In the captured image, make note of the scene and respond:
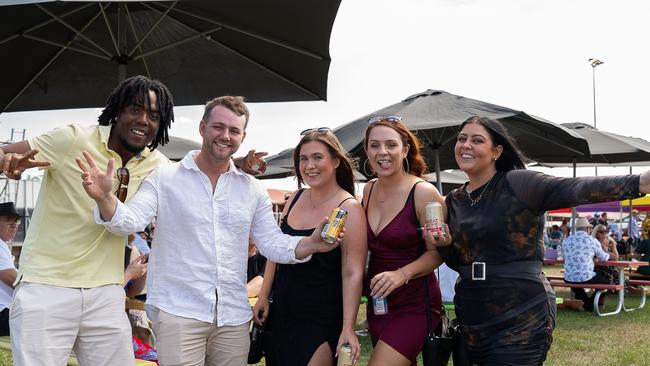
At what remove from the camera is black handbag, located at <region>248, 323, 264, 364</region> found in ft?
10.5

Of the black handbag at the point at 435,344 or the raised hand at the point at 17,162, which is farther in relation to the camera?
the black handbag at the point at 435,344

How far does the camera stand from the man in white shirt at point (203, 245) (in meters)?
2.71

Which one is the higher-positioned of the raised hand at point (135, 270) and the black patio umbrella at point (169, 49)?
the black patio umbrella at point (169, 49)

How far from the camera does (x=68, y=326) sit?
2.68 m

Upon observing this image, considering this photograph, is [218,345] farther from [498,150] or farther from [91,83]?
[91,83]

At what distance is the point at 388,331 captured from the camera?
3064mm

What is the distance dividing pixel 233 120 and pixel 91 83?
426 cm

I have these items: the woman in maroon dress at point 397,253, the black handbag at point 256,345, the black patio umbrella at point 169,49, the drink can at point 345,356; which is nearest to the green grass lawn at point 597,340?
the black handbag at point 256,345

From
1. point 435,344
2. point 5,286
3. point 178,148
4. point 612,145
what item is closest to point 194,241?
point 435,344

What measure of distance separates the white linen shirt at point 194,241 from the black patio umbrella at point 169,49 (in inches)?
93.7

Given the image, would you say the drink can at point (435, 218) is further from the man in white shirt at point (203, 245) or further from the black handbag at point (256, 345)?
the black handbag at point (256, 345)

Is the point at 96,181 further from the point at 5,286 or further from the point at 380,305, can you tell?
the point at 5,286

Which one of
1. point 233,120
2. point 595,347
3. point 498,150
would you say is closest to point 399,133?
point 498,150

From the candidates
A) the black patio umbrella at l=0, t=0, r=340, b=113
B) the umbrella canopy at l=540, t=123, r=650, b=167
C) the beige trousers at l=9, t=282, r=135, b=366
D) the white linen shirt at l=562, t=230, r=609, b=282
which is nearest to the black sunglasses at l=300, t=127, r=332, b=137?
the beige trousers at l=9, t=282, r=135, b=366
